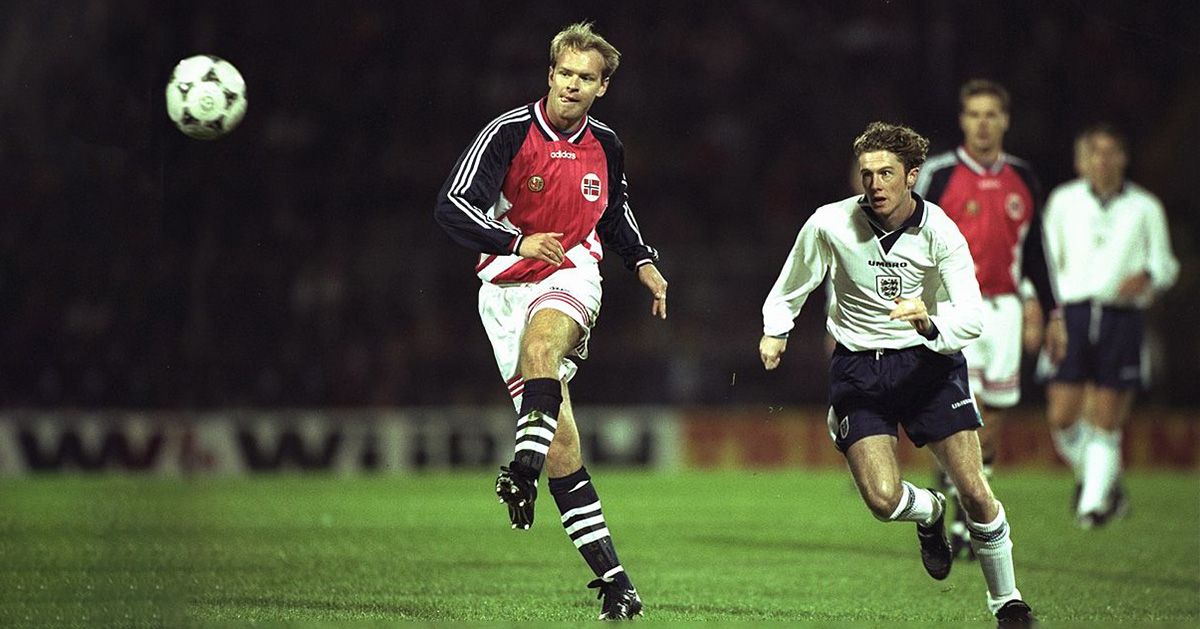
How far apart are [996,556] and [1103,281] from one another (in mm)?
5494

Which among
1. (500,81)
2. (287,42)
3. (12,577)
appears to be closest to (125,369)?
(287,42)

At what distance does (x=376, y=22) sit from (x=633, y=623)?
34.7 ft

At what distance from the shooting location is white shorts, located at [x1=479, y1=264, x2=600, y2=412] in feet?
20.1

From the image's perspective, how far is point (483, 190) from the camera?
606 cm

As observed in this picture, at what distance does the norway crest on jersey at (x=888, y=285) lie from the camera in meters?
5.94

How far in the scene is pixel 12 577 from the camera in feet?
23.5

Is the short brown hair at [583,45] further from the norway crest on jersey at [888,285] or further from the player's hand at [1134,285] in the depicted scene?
the player's hand at [1134,285]

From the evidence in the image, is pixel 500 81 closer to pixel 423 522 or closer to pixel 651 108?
pixel 651 108

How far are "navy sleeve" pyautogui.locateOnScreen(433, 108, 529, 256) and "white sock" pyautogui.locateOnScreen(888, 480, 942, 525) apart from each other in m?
1.71

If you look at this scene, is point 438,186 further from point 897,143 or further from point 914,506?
point 897,143

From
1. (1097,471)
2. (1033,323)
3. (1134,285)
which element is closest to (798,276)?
(1033,323)

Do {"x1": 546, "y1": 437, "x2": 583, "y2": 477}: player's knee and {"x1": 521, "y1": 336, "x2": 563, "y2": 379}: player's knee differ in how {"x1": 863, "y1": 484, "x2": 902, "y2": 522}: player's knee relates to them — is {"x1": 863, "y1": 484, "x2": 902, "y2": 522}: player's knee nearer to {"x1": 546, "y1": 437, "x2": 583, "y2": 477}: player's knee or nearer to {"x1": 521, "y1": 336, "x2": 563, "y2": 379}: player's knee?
{"x1": 546, "y1": 437, "x2": 583, "y2": 477}: player's knee

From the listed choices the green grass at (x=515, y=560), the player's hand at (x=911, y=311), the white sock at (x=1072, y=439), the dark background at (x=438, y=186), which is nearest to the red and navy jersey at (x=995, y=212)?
the green grass at (x=515, y=560)

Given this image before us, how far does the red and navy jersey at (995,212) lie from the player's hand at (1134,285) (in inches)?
105
